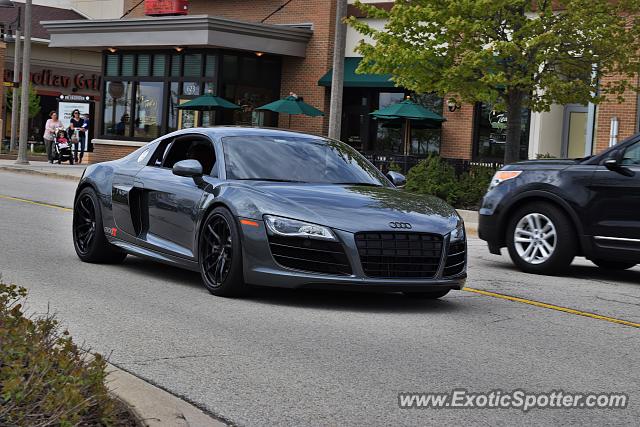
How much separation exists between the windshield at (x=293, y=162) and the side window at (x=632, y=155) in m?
3.30

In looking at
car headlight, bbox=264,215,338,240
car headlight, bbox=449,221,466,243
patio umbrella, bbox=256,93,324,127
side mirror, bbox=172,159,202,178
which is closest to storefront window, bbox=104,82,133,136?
patio umbrella, bbox=256,93,324,127

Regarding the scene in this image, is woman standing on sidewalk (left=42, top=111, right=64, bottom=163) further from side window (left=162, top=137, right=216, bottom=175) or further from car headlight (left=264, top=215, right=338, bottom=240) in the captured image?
car headlight (left=264, top=215, right=338, bottom=240)

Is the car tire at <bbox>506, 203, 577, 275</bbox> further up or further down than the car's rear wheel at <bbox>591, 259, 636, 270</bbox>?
further up

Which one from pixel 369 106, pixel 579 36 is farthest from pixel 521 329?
pixel 369 106

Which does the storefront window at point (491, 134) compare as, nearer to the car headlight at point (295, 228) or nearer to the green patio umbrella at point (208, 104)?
the green patio umbrella at point (208, 104)

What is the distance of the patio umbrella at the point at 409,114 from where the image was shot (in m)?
31.2

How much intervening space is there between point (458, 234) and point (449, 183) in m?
15.0

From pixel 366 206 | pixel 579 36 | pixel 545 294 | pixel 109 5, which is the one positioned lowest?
pixel 545 294

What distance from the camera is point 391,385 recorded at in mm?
6199

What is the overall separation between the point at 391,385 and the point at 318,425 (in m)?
0.97

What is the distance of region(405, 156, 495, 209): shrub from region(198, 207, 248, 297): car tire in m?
14.6

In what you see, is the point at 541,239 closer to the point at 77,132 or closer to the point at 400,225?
the point at 400,225

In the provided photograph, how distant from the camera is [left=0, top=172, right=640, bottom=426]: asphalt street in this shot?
576cm

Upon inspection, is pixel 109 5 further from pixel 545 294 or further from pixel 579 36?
pixel 545 294
